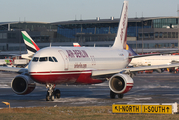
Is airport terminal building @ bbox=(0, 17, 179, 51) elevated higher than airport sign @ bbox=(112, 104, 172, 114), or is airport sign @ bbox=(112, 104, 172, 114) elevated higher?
airport terminal building @ bbox=(0, 17, 179, 51)

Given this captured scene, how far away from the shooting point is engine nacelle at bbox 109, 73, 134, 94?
25.5 m

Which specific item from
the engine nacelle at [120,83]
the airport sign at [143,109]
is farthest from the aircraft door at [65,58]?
the airport sign at [143,109]

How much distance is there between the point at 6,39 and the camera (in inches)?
6142

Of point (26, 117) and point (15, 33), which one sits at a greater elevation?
point (15, 33)

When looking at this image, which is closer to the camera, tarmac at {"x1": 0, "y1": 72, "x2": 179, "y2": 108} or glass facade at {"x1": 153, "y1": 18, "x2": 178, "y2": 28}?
tarmac at {"x1": 0, "y1": 72, "x2": 179, "y2": 108}

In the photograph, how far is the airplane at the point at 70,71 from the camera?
78.8ft

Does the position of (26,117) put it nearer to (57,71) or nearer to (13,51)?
(57,71)

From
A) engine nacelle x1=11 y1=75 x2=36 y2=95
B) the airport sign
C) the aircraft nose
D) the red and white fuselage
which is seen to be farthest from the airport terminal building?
the airport sign

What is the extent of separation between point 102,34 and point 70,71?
122009mm

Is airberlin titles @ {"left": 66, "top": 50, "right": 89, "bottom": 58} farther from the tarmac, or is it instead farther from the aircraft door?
the tarmac

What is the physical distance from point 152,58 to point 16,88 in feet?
228

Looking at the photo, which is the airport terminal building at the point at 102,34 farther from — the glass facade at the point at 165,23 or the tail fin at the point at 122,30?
the tail fin at the point at 122,30

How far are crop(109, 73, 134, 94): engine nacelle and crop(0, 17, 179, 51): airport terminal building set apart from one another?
10280cm

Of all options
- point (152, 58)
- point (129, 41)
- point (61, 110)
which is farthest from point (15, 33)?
point (61, 110)
